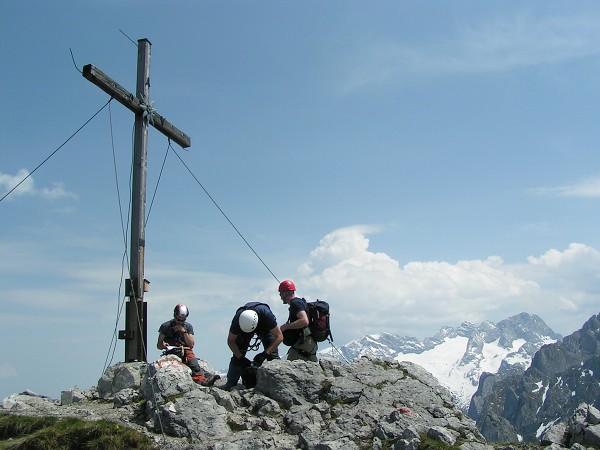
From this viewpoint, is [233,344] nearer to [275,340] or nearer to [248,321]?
[248,321]

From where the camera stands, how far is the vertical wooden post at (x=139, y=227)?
53.8ft

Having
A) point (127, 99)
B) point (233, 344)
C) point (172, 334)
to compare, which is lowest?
point (233, 344)

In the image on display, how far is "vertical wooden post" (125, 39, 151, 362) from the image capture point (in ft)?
53.8

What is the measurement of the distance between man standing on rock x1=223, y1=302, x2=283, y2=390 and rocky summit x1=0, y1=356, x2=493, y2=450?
54 centimetres

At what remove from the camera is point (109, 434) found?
11.4m

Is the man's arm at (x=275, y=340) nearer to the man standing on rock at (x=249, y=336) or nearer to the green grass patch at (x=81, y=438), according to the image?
the man standing on rock at (x=249, y=336)

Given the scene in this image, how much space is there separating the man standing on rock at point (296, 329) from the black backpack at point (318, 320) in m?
0.16

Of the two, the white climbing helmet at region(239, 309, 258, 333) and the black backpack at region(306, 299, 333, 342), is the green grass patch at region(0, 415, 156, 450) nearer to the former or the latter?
the white climbing helmet at region(239, 309, 258, 333)

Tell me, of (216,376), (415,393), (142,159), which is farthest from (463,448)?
(142,159)

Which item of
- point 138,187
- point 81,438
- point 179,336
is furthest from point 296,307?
point 138,187

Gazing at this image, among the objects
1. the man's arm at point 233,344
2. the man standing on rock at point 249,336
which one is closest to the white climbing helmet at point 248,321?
the man standing on rock at point 249,336

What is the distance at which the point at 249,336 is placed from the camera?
14836 mm

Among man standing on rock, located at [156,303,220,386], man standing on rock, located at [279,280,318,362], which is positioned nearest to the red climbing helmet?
man standing on rock, located at [279,280,318,362]

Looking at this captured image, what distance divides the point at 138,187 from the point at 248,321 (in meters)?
5.90
